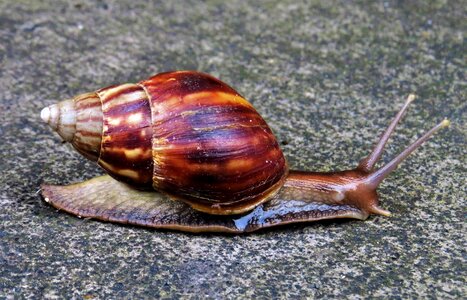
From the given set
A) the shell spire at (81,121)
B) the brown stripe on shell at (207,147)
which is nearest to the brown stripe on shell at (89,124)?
the shell spire at (81,121)

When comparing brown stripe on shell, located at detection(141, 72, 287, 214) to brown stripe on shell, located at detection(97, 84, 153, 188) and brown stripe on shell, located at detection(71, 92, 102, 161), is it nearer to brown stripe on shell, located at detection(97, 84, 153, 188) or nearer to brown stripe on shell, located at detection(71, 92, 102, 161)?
brown stripe on shell, located at detection(97, 84, 153, 188)

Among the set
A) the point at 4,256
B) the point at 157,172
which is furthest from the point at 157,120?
the point at 4,256

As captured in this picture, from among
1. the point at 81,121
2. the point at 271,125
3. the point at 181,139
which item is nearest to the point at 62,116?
the point at 81,121

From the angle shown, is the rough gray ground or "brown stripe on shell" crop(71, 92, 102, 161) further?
"brown stripe on shell" crop(71, 92, 102, 161)

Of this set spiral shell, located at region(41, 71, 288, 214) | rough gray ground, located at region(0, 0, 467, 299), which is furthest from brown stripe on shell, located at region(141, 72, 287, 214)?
rough gray ground, located at region(0, 0, 467, 299)

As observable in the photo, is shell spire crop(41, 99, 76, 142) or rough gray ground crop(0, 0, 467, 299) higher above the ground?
shell spire crop(41, 99, 76, 142)

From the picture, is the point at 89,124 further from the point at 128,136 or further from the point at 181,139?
the point at 181,139

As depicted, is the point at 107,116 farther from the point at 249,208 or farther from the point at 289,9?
the point at 289,9
